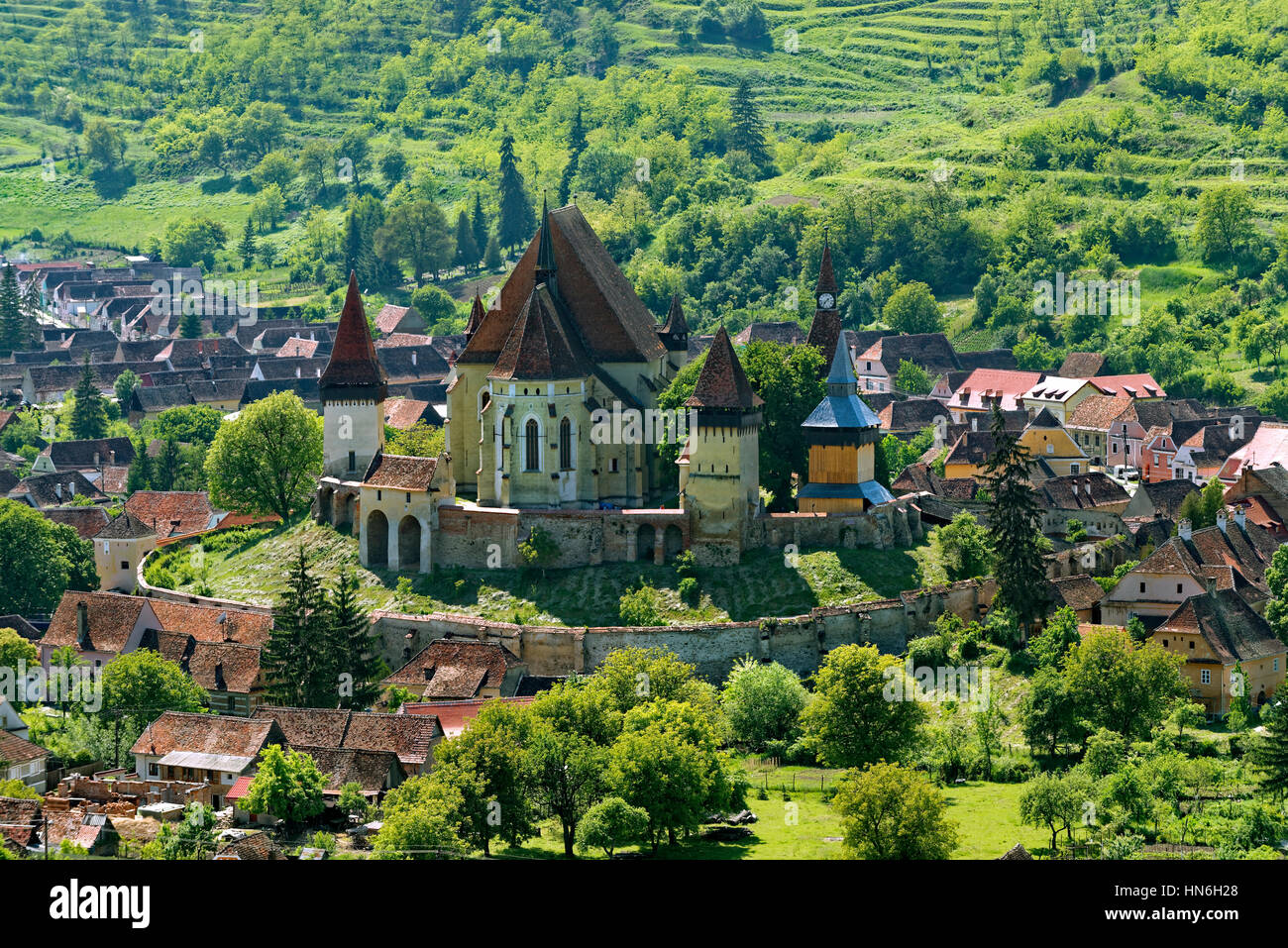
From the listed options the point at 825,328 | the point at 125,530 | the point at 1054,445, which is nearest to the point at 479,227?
the point at 1054,445

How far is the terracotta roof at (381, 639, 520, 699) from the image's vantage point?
70.3 m

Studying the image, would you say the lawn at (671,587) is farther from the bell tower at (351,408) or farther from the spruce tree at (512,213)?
the spruce tree at (512,213)

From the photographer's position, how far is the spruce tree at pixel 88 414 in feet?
469

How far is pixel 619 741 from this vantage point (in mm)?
60375

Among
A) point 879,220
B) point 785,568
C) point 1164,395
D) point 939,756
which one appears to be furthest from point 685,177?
point 939,756

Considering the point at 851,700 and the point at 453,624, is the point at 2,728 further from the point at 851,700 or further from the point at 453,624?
the point at 851,700

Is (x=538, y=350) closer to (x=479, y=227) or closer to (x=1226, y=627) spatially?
(x=1226, y=627)

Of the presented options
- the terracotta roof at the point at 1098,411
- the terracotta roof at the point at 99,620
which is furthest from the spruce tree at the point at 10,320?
the terracotta roof at the point at 99,620

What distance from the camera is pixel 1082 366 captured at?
13238 centimetres

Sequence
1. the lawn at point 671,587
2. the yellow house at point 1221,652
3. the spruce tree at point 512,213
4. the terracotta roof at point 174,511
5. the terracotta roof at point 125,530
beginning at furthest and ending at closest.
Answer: the spruce tree at point 512,213
the terracotta roof at point 174,511
the terracotta roof at point 125,530
the lawn at point 671,587
the yellow house at point 1221,652

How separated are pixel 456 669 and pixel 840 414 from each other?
Result: 18.2m

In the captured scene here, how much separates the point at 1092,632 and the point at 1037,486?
2275 centimetres

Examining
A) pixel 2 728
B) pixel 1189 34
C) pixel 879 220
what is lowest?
pixel 2 728

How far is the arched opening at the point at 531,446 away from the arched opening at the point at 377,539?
20.2 ft
